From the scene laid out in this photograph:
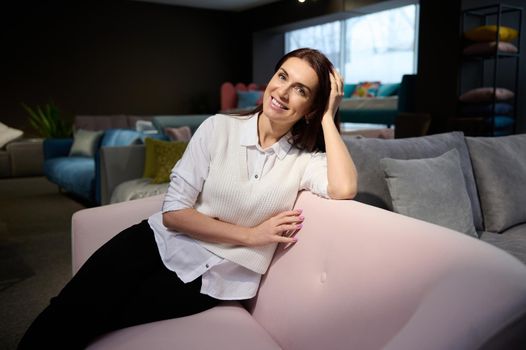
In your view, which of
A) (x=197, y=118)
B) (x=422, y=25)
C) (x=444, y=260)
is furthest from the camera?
(x=422, y=25)

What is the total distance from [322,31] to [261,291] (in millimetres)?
8486

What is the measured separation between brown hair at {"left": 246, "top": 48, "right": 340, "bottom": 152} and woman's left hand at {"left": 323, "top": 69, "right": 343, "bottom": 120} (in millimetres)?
14

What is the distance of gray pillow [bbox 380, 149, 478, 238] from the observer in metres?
1.69

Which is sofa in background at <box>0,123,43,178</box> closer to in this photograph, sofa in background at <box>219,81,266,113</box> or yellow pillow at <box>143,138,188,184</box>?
sofa in background at <box>219,81,266,113</box>

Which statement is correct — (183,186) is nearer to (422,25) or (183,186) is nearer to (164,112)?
(422,25)

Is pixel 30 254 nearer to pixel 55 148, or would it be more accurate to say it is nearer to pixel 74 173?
pixel 74 173

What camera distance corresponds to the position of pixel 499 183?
6.90ft

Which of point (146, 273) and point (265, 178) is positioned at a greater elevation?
point (265, 178)

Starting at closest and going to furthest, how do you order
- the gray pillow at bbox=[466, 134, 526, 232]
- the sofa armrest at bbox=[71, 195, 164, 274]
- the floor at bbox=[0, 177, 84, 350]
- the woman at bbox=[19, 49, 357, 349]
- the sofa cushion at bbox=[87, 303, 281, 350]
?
A: the sofa cushion at bbox=[87, 303, 281, 350] → the woman at bbox=[19, 49, 357, 349] → the sofa armrest at bbox=[71, 195, 164, 274] → the gray pillow at bbox=[466, 134, 526, 232] → the floor at bbox=[0, 177, 84, 350]

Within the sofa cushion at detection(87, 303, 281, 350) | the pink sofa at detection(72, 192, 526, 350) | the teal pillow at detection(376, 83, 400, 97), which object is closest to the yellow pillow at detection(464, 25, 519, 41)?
the teal pillow at detection(376, 83, 400, 97)

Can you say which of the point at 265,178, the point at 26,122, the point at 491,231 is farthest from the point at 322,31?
the point at 265,178

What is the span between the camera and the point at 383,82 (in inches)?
319

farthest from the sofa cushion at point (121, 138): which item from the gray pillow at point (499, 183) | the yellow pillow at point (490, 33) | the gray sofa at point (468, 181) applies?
the yellow pillow at point (490, 33)

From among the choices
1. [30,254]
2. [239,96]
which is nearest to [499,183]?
[30,254]
